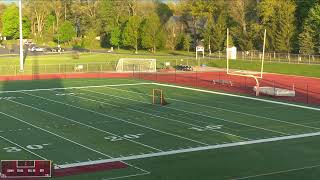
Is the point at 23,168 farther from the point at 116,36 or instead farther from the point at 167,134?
the point at 116,36

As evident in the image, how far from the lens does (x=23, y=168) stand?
1825 centimetres

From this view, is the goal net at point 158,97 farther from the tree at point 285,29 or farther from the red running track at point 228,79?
the tree at point 285,29

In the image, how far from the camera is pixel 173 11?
123 meters

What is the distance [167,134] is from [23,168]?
9416 mm

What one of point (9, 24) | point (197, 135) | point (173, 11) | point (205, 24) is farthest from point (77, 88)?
point (9, 24)

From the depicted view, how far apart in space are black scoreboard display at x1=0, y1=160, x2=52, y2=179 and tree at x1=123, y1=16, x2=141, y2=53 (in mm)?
86895

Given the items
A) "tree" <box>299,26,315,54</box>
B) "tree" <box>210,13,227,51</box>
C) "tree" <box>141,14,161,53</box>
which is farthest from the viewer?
"tree" <box>141,14,161,53</box>

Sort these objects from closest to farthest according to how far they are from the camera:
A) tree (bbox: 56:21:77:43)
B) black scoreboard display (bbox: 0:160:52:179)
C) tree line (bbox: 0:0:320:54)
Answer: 1. black scoreboard display (bbox: 0:160:52:179)
2. tree line (bbox: 0:0:320:54)
3. tree (bbox: 56:21:77:43)

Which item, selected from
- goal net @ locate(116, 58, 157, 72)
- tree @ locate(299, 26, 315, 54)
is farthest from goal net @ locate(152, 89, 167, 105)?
tree @ locate(299, 26, 315, 54)

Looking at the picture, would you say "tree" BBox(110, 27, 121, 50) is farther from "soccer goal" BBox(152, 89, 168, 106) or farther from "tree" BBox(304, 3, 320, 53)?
"soccer goal" BBox(152, 89, 168, 106)

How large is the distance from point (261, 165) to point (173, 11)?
105 m

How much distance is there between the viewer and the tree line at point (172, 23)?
3349 inches

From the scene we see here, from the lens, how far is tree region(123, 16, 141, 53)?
105412 mm

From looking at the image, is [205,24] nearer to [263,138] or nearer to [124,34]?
[124,34]
